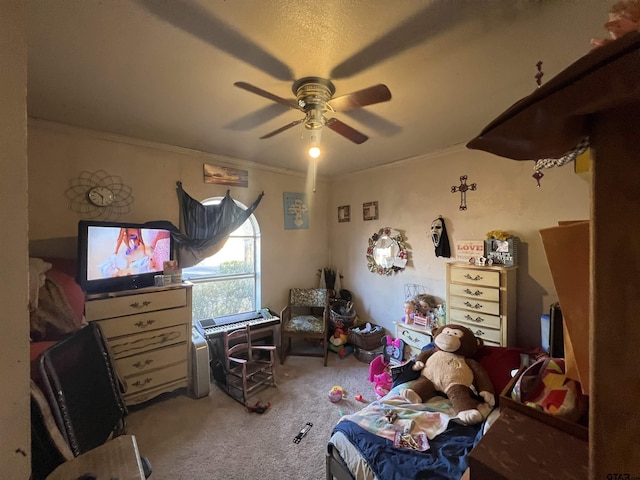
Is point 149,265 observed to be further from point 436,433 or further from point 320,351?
point 436,433

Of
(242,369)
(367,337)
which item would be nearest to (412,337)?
(367,337)

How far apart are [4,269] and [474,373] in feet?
7.67

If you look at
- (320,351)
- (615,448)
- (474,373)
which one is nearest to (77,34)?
(615,448)

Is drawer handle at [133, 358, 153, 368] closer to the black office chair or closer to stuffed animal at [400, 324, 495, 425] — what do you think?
the black office chair

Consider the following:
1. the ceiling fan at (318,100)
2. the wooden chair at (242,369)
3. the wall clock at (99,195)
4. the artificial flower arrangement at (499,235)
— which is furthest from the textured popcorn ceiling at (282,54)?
the wooden chair at (242,369)

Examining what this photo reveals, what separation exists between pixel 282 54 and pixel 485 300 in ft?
7.88

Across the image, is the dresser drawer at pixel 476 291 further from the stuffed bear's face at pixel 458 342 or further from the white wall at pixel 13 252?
the white wall at pixel 13 252

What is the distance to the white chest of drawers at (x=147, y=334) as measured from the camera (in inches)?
83.9

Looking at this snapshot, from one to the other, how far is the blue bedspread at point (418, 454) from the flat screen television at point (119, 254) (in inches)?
83.6

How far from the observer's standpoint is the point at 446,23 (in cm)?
118

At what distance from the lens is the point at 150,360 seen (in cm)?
231

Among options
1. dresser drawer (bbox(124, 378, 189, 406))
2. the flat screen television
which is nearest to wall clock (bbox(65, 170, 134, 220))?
the flat screen television

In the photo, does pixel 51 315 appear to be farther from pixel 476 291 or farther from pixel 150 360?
Result: pixel 476 291

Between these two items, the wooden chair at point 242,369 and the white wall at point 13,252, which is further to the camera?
the wooden chair at point 242,369
